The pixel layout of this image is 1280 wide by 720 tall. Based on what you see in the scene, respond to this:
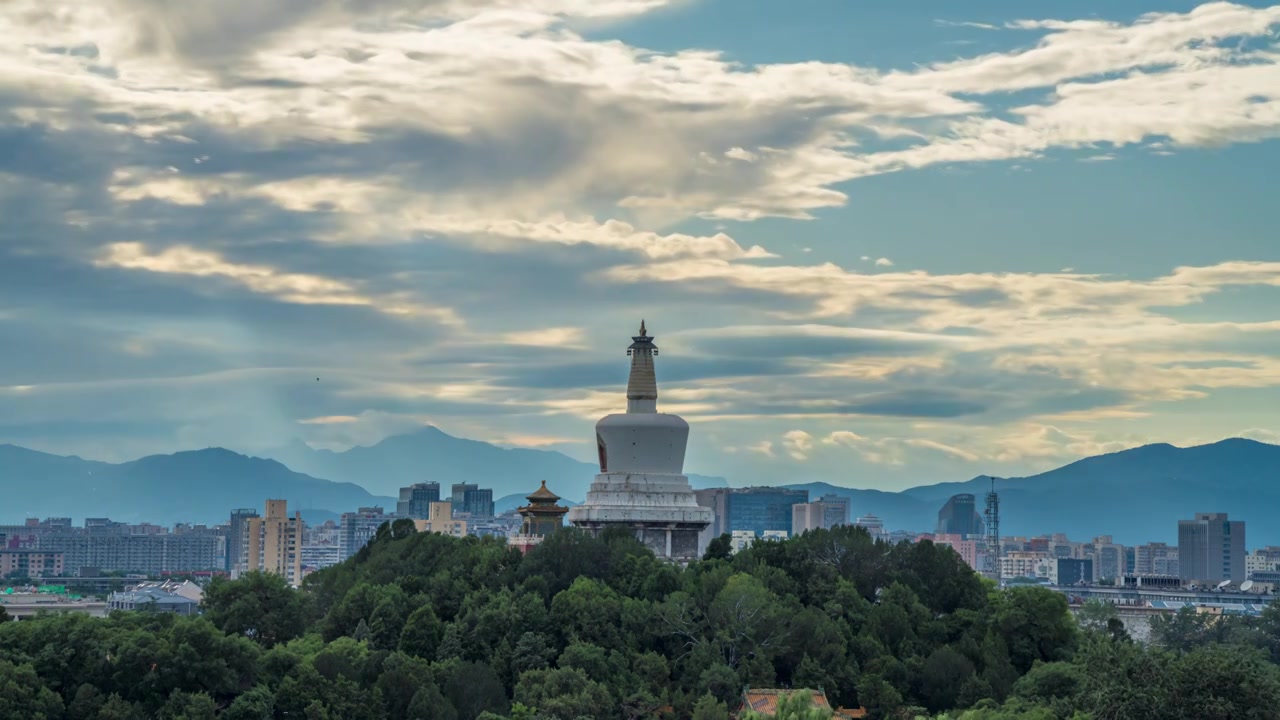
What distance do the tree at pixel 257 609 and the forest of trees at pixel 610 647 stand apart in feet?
0.22

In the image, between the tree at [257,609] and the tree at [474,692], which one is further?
the tree at [257,609]

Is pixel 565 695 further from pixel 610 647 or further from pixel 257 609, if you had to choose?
pixel 257 609

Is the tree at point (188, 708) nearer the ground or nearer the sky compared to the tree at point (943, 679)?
nearer the ground

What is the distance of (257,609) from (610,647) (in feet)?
36.1

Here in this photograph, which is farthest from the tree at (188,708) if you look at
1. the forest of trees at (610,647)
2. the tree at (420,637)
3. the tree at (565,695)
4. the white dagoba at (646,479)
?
the white dagoba at (646,479)

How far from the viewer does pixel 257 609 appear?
195ft

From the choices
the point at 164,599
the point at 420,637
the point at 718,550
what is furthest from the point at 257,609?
the point at 164,599

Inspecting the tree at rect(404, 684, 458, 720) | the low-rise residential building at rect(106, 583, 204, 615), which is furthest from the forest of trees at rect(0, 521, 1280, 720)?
the low-rise residential building at rect(106, 583, 204, 615)

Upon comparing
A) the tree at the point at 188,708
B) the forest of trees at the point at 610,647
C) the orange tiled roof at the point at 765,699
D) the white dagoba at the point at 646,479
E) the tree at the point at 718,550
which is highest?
the white dagoba at the point at 646,479

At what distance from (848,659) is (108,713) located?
1958cm

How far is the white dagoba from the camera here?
207 ft

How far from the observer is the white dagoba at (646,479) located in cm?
6309

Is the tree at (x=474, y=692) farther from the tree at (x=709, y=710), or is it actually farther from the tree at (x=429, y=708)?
the tree at (x=709, y=710)

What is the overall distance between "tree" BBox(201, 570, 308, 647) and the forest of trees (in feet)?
0.22
